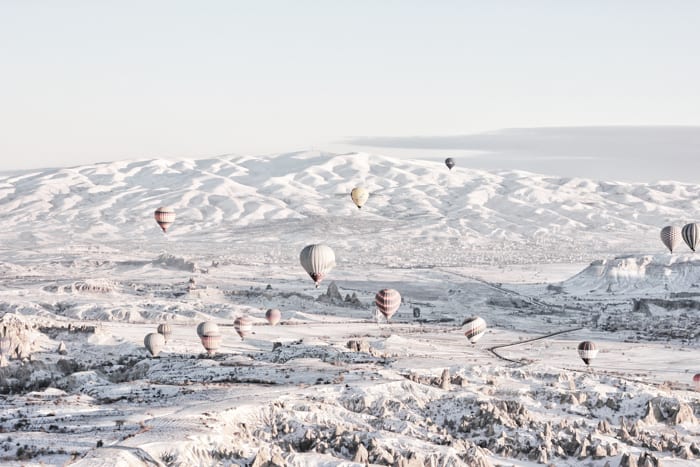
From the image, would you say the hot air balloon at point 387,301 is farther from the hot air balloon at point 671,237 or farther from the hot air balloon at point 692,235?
the hot air balloon at point 671,237

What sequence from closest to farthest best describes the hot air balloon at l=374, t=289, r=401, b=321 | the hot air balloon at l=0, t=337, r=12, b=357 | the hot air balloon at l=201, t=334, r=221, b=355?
1. the hot air balloon at l=0, t=337, r=12, b=357
2. the hot air balloon at l=201, t=334, r=221, b=355
3. the hot air balloon at l=374, t=289, r=401, b=321

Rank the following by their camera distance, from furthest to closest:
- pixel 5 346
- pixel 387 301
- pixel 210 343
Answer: pixel 387 301 < pixel 210 343 < pixel 5 346

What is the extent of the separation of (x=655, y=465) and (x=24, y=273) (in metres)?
165

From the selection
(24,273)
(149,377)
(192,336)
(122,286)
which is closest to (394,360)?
(149,377)

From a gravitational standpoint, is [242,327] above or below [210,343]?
below

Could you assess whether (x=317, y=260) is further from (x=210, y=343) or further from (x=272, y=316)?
→ (x=272, y=316)

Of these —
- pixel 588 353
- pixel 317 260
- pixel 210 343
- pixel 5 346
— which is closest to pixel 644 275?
pixel 588 353

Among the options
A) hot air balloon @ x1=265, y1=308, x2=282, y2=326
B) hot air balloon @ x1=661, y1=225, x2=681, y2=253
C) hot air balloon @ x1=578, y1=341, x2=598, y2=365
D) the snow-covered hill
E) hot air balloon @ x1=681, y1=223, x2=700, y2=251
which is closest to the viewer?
the snow-covered hill

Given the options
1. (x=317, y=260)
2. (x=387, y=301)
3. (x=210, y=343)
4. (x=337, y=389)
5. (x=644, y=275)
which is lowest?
(x=644, y=275)

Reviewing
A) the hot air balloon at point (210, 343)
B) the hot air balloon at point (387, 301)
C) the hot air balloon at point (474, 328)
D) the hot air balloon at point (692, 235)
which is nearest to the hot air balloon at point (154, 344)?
the hot air balloon at point (210, 343)

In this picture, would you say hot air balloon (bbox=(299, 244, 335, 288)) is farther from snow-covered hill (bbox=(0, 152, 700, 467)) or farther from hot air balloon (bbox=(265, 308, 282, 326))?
hot air balloon (bbox=(265, 308, 282, 326))

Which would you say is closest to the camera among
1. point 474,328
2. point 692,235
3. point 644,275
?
point 474,328

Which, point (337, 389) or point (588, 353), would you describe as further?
point (588, 353)

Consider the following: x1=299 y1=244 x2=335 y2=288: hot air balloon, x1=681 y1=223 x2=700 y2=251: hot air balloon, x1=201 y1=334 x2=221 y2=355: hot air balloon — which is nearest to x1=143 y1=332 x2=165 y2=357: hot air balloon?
x1=201 y1=334 x2=221 y2=355: hot air balloon
